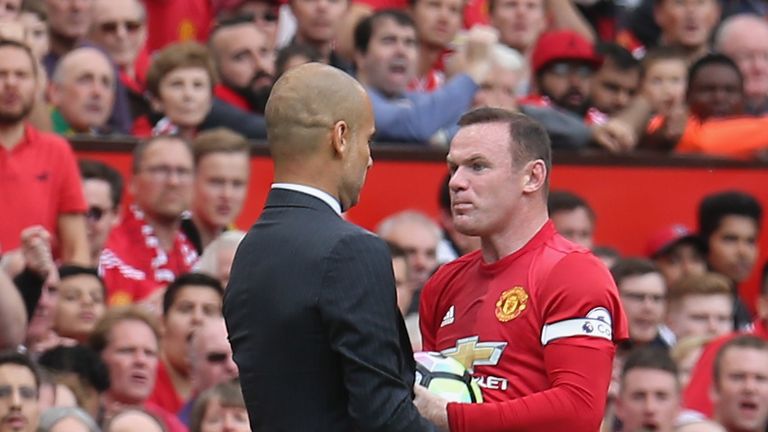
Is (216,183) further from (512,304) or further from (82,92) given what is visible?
(512,304)

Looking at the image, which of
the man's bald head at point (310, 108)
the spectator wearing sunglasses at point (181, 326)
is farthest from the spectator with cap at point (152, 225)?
the man's bald head at point (310, 108)

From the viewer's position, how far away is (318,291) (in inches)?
182

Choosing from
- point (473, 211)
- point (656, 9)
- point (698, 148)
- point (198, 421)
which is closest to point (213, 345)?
point (198, 421)

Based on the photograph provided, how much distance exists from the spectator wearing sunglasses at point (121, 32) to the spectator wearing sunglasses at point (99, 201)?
1.20 m

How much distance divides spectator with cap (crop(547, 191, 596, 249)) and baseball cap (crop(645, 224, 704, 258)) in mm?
1101

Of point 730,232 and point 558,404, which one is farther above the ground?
point 558,404

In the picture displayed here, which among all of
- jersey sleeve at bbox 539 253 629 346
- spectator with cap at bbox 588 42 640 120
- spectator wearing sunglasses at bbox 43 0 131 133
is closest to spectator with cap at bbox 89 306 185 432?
spectator wearing sunglasses at bbox 43 0 131 133

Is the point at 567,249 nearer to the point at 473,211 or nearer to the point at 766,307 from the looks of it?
the point at 473,211

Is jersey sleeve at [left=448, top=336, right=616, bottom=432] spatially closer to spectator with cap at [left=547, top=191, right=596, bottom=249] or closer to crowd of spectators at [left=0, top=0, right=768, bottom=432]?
crowd of spectators at [left=0, top=0, right=768, bottom=432]

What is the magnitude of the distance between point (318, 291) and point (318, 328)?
0.30 ft

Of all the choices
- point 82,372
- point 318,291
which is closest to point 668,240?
point 82,372

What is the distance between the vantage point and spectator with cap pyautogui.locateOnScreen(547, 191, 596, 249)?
10.1 metres

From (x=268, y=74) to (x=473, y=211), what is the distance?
5557mm

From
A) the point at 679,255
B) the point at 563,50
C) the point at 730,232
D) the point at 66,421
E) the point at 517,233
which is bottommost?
the point at 66,421
